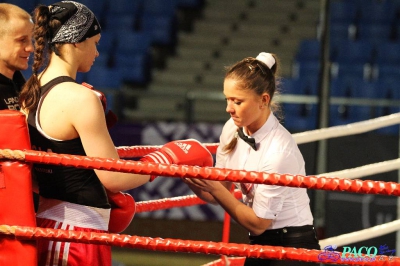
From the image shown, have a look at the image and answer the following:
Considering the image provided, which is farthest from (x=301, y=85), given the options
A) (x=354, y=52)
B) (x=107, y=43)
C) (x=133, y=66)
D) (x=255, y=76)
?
(x=255, y=76)

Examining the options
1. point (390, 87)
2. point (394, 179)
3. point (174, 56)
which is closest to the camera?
point (394, 179)

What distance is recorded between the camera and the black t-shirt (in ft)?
8.13

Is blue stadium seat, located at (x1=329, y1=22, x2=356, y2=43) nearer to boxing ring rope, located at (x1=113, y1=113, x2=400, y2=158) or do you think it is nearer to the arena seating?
the arena seating

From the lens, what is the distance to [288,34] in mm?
8781

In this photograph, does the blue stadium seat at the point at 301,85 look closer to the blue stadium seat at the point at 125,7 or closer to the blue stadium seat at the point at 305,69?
the blue stadium seat at the point at 305,69

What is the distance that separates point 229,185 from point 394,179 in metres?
3.57

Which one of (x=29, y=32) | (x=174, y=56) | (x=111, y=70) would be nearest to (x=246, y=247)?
(x=29, y=32)

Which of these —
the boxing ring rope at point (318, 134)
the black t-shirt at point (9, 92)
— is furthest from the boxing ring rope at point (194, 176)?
the boxing ring rope at point (318, 134)

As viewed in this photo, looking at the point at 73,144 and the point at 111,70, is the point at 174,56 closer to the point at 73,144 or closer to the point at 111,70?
the point at 111,70

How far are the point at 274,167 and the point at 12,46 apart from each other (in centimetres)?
98

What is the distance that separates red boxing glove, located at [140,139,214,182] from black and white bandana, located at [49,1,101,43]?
380mm

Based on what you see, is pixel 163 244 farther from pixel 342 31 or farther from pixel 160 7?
pixel 160 7

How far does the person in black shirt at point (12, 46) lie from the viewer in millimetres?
2400

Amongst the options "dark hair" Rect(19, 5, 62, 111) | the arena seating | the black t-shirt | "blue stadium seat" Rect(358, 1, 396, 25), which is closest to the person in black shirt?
the black t-shirt
